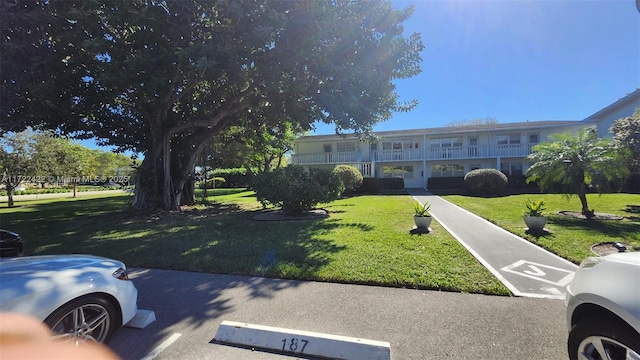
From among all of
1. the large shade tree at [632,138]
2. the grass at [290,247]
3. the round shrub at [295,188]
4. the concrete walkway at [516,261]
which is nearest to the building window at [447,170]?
the large shade tree at [632,138]

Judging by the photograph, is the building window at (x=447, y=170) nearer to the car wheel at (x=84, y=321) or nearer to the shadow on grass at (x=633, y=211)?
the shadow on grass at (x=633, y=211)

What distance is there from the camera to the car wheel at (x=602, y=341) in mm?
1984

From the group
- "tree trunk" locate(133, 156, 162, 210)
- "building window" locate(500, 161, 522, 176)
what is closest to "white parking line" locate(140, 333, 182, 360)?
"tree trunk" locate(133, 156, 162, 210)

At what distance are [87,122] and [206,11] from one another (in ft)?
31.6

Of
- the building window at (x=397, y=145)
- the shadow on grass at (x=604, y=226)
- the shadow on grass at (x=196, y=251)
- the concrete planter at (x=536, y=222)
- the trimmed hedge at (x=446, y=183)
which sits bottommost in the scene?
the shadow on grass at (x=196, y=251)

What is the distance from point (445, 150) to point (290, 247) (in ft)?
74.4

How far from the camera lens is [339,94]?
1103 centimetres

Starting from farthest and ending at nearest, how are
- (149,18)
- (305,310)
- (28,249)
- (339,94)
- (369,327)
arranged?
(339,94) → (149,18) → (28,249) → (305,310) → (369,327)

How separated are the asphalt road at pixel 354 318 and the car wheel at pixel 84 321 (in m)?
0.22

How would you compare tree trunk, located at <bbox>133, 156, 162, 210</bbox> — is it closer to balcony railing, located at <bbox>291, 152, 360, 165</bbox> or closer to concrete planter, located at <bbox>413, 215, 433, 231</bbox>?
concrete planter, located at <bbox>413, 215, 433, 231</bbox>

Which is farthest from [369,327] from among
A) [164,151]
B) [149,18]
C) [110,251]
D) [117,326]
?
[164,151]

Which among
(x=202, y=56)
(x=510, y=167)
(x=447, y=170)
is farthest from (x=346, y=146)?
(x=202, y=56)

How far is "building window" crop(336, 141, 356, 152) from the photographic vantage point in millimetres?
29375

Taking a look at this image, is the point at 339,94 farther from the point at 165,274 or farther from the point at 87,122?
the point at 87,122
